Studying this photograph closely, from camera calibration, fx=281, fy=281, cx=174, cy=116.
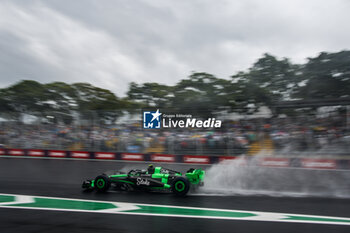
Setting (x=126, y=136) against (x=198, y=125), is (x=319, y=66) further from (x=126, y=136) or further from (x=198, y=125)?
(x=126, y=136)

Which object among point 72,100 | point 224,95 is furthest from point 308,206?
point 72,100

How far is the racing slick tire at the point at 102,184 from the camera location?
841 cm

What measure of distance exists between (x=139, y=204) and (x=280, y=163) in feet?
29.4

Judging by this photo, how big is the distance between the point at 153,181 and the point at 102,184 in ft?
5.20

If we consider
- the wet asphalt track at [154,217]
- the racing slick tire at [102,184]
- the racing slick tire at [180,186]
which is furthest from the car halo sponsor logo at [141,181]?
the racing slick tire at [102,184]

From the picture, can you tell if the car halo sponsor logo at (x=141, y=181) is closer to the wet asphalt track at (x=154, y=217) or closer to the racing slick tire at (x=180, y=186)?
the wet asphalt track at (x=154, y=217)

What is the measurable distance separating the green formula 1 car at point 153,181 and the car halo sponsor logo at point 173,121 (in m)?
7.96

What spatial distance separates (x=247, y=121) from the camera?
50.3 feet

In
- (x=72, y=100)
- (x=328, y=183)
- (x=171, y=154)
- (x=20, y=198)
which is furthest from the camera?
(x=72, y=100)

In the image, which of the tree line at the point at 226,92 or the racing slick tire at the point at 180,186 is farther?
the tree line at the point at 226,92

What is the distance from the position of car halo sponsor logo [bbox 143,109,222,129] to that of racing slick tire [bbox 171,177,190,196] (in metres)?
8.34

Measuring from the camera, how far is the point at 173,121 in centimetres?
1738

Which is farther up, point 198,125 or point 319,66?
point 319,66

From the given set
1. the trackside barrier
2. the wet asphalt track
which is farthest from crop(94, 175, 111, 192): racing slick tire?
the trackside barrier
